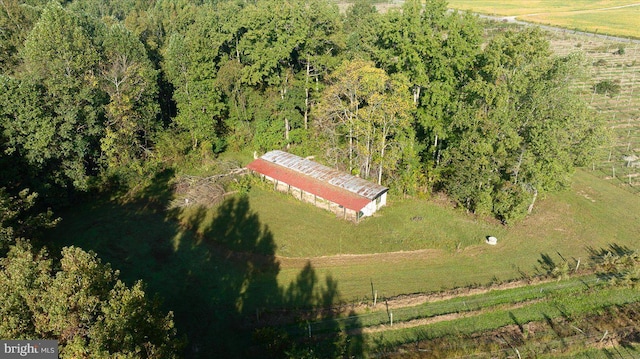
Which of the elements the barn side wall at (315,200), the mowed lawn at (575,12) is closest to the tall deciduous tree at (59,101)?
the barn side wall at (315,200)

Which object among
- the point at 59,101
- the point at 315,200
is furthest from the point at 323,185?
the point at 59,101

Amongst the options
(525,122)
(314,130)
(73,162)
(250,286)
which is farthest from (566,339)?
(73,162)

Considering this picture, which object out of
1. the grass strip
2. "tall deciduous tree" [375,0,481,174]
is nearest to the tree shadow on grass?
the grass strip

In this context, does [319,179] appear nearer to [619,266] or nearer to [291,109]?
[291,109]

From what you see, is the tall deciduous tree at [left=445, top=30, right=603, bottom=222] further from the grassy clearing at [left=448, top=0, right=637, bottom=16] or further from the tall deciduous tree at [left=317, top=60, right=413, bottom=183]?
the grassy clearing at [left=448, top=0, right=637, bottom=16]

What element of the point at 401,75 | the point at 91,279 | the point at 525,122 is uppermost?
the point at 401,75

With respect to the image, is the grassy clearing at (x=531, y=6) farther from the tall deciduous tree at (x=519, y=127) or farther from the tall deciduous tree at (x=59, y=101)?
the tall deciduous tree at (x=59, y=101)

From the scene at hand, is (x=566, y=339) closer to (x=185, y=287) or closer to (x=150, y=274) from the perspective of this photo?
(x=185, y=287)
